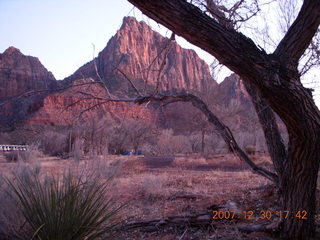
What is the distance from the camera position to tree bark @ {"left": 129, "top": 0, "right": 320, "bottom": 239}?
3.12m

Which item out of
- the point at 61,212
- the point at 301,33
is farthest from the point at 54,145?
the point at 301,33

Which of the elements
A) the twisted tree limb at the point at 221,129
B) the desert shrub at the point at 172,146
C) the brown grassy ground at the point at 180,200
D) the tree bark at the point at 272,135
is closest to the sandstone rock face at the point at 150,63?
the twisted tree limb at the point at 221,129

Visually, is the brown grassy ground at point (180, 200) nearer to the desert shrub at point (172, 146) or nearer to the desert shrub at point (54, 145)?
the desert shrub at point (54, 145)

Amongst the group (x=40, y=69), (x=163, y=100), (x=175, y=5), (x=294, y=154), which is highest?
(x=40, y=69)

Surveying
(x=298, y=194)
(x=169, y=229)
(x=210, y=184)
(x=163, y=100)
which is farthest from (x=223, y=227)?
(x=210, y=184)

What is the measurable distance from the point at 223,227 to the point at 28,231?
296 centimetres

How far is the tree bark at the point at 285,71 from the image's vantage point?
3.12 metres

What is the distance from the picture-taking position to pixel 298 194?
3971 millimetres

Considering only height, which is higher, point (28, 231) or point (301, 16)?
point (301, 16)

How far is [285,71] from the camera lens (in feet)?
11.1

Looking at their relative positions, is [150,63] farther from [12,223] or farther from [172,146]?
[172,146]

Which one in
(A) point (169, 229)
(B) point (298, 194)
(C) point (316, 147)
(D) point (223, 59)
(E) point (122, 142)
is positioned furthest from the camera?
(E) point (122, 142)

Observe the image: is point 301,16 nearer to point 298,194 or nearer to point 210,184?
point 298,194

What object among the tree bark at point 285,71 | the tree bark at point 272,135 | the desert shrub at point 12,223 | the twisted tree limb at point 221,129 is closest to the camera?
the tree bark at point 285,71
